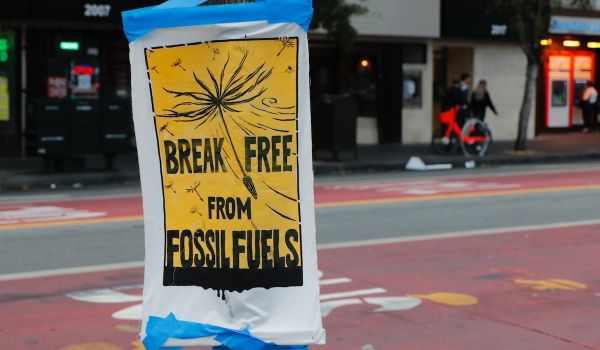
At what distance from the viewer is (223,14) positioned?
13.4 ft

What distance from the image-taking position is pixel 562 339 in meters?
6.78

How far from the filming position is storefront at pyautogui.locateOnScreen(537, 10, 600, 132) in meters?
31.9

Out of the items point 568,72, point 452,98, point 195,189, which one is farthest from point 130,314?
point 568,72

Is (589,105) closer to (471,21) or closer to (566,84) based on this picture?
(566,84)

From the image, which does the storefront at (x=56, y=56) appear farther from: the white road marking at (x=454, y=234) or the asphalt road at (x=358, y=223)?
the white road marking at (x=454, y=234)

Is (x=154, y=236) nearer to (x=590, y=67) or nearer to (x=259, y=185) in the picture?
Answer: (x=259, y=185)

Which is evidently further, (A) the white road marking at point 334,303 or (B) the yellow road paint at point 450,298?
(B) the yellow road paint at point 450,298

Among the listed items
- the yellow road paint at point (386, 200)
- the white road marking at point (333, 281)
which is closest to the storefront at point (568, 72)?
the yellow road paint at point (386, 200)

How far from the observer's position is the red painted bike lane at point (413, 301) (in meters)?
6.76

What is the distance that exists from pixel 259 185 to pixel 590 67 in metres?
31.8

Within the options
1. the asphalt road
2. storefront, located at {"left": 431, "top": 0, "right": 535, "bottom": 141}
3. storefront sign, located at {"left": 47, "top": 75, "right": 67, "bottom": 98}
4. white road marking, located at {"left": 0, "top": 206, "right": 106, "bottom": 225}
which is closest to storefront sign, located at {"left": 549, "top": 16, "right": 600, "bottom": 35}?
storefront, located at {"left": 431, "top": 0, "right": 535, "bottom": 141}

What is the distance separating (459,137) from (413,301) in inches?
646

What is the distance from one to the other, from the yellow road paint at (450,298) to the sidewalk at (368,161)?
11270 millimetres

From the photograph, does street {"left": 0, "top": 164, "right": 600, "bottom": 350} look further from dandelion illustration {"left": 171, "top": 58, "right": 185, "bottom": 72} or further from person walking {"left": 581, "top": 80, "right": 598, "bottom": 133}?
person walking {"left": 581, "top": 80, "right": 598, "bottom": 133}
